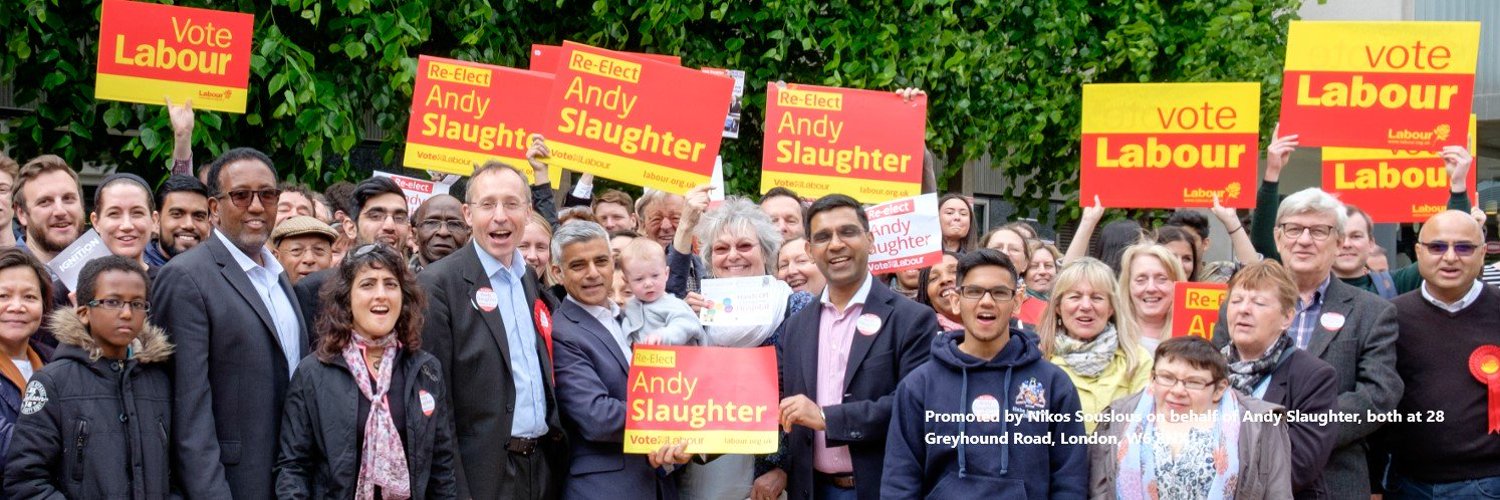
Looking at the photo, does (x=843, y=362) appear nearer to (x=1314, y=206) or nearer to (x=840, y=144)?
(x=1314, y=206)

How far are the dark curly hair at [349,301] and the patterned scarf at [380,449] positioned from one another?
9 cm

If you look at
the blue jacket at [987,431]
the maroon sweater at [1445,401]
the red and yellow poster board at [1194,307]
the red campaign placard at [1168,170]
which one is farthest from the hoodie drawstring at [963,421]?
the red campaign placard at [1168,170]

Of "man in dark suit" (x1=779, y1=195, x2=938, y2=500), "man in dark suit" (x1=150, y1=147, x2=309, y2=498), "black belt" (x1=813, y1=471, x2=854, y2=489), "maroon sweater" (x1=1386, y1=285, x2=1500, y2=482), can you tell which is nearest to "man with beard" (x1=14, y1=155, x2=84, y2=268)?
"man in dark suit" (x1=150, y1=147, x2=309, y2=498)

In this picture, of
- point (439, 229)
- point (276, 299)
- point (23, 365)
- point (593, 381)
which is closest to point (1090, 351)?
point (593, 381)

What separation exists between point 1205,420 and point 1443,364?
1594 millimetres

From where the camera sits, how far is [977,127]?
12953 millimetres

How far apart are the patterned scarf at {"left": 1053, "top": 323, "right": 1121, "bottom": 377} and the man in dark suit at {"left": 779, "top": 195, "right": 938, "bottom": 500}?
59 cm

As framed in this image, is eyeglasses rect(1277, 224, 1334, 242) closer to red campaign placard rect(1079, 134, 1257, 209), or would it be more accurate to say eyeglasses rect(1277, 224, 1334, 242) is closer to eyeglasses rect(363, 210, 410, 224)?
red campaign placard rect(1079, 134, 1257, 209)

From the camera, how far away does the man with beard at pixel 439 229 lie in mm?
7344

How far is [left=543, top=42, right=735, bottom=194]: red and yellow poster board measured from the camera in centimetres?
820

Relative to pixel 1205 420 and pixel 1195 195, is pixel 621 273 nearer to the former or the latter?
pixel 1205 420

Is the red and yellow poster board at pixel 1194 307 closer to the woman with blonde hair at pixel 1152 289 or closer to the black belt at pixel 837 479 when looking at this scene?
the woman with blonde hair at pixel 1152 289

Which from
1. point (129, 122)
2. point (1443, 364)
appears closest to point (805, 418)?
point (1443, 364)

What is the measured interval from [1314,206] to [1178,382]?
151 cm
